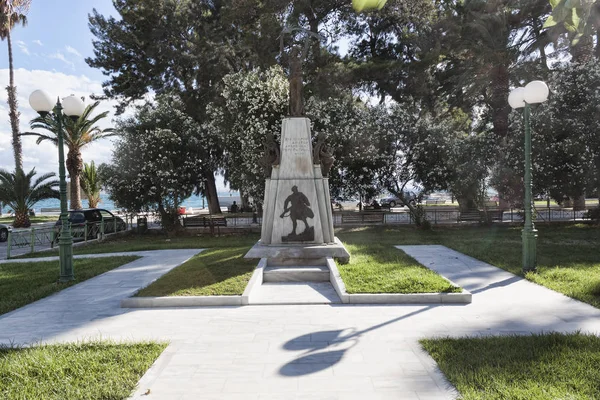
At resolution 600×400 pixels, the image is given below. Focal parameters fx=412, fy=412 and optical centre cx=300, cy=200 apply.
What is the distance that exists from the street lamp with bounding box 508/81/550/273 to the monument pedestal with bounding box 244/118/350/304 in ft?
12.9

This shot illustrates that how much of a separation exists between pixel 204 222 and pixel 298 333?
1530 cm

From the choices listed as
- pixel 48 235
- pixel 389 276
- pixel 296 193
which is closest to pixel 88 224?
pixel 48 235

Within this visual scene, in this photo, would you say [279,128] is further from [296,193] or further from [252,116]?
[296,193]

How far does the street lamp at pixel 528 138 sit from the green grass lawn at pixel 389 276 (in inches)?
86.2

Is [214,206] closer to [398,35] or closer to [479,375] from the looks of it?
[398,35]

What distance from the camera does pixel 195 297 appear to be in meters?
6.92

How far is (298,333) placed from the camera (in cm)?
535

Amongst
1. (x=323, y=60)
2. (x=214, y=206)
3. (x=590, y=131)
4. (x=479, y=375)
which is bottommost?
(x=479, y=375)

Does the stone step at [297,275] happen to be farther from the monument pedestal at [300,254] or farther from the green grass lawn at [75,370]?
the green grass lawn at [75,370]

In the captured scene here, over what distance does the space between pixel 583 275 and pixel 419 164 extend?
12.6 m

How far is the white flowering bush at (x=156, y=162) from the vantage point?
20562 millimetres

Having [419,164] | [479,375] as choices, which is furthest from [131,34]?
[479,375]

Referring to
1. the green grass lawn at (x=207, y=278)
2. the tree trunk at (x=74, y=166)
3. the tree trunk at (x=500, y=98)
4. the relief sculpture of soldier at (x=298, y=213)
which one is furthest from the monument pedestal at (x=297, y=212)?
the tree trunk at (x=74, y=166)

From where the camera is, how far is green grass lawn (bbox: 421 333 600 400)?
3.55 m
